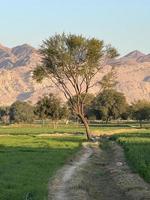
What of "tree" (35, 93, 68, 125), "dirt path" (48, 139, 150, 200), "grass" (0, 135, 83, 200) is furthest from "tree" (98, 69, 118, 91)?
"tree" (35, 93, 68, 125)

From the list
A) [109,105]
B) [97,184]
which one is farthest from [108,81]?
[109,105]

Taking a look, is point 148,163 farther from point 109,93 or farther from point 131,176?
point 109,93

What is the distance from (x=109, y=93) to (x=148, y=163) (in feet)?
536

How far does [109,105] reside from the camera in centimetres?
18700

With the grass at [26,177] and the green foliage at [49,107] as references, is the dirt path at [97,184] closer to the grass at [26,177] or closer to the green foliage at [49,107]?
the grass at [26,177]

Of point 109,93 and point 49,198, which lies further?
point 109,93

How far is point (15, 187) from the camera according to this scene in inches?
840

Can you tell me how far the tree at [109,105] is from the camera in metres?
184

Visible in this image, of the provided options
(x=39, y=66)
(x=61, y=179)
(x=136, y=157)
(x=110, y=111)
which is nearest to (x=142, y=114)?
(x=110, y=111)

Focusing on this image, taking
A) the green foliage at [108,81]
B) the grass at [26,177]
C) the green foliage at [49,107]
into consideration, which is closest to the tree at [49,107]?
the green foliage at [49,107]

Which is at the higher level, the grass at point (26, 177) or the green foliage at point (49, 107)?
the green foliage at point (49, 107)

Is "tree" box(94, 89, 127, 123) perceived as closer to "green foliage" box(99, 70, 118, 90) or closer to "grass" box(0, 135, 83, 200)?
"green foliage" box(99, 70, 118, 90)

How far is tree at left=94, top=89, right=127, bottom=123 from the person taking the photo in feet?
602

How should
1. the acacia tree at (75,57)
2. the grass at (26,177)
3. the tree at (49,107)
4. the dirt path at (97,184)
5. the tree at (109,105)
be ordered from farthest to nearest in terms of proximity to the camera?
the tree at (109,105), the tree at (49,107), the acacia tree at (75,57), the dirt path at (97,184), the grass at (26,177)
